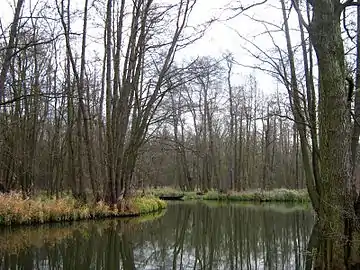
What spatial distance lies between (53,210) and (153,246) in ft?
19.9

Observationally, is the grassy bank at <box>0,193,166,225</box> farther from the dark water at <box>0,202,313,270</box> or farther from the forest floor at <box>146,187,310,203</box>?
the forest floor at <box>146,187,310,203</box>

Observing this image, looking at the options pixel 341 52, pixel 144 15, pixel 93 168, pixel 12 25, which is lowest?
pixel 93 168

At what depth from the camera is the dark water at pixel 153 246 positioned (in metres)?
8.51

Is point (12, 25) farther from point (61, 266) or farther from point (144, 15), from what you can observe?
point (144, 15)

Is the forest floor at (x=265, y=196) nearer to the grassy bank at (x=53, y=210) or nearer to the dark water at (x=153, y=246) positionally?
the grassy bank at (x=53, y=210)

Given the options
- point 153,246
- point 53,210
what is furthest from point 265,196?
point 153,246

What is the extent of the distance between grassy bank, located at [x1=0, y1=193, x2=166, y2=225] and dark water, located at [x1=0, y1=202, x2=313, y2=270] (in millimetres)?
856

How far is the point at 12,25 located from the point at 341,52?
5.55 meters

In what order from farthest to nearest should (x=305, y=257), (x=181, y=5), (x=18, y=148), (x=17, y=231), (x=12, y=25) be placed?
1. (x=18, y=148)
2. (x=181, y=5)
3. (x=17, y=231)
4. (x=305, y=257)
5. (x=12, y=25)

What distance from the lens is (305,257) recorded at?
9484 millimetres

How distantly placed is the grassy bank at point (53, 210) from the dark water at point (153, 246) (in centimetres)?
86

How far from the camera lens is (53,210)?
15617 mm

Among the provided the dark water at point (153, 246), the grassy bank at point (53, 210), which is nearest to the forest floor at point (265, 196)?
the grassy bank at point (53, 210)

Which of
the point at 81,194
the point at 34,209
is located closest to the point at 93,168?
the point at 81,194
